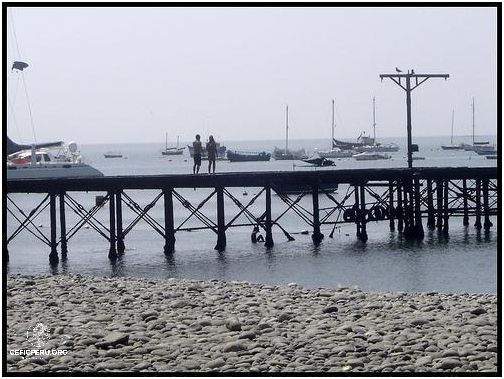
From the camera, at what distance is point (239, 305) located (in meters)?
16.1

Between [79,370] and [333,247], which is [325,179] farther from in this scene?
[79,370]

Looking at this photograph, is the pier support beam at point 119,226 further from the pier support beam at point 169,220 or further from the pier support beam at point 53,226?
the pier support beam at point 53,226

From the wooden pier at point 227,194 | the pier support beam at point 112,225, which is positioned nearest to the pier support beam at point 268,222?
the wooden pier at point 227,194

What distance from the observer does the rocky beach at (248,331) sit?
11.8 m

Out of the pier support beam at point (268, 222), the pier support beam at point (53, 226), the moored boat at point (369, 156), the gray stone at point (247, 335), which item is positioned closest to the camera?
the gray stone at point (247, 335)

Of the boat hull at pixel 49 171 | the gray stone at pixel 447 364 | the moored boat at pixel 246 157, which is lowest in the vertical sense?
the moored boat at pixel 246 157

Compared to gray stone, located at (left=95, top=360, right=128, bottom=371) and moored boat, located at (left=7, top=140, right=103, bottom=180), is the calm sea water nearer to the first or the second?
gray stone, located at (left=95, top=360, right=128, bottom=371)

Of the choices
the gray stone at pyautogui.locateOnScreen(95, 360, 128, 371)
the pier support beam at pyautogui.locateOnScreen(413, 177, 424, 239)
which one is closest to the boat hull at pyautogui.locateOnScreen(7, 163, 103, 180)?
the pier support beam at pyautogui.locateOnScreen(413, 177, 424, 239)

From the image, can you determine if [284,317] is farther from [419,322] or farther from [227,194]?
[227,194]

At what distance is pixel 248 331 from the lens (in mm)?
13531

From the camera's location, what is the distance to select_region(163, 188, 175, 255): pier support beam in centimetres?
3030

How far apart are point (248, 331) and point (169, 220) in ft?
56.0

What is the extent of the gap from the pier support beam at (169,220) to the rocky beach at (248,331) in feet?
38.7

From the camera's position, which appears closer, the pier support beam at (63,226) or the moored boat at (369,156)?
the pier support beam at (63,226)
